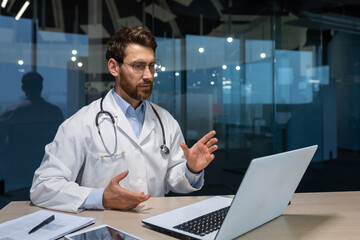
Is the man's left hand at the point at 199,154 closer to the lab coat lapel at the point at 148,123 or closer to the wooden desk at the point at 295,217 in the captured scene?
the wooden desk at the point at 295,217

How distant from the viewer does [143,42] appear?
5.41 feet

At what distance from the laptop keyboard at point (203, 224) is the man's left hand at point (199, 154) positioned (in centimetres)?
31

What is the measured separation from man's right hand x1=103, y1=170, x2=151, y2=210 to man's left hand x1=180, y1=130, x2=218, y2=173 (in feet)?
0.97

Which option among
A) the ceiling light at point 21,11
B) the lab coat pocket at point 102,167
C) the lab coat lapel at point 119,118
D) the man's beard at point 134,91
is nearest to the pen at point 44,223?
the lab coat pocket at point 102,167

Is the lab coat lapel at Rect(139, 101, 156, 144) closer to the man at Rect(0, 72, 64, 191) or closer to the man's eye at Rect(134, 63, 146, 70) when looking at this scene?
the man's eye at Rect(134, 63, 146, 70)

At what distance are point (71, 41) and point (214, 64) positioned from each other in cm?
189

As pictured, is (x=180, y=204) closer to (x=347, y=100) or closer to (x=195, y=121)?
(x=195, y=121)

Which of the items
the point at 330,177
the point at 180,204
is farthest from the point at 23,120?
the point at 330,177

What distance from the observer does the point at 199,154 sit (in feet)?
4.67

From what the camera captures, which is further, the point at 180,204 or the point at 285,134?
the point at 285,134

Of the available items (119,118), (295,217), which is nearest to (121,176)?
(119,118)

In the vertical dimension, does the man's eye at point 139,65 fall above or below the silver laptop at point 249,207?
above

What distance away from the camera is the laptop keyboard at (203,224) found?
992 millimetres

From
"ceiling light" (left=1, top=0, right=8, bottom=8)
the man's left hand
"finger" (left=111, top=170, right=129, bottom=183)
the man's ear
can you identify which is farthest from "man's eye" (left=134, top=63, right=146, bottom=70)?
"ceiling light" (left=1, top=0, right=8, bottom=8)
